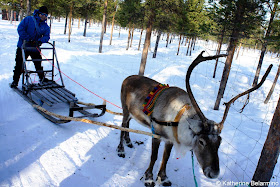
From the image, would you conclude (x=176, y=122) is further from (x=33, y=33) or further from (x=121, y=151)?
(x=33, y=33)

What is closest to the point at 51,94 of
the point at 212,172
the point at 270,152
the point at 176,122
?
the point at 176,122

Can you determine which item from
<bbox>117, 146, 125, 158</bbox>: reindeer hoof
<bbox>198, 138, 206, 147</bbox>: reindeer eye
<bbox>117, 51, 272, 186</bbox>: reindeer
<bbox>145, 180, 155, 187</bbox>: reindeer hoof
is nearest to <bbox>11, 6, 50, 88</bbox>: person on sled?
<bbox>117, 51, 272, 186</bbox>: reindeer

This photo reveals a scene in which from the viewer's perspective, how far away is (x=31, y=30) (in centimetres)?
648

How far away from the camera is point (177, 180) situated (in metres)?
4.32

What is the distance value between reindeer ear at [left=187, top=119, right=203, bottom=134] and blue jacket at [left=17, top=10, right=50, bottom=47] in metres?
6.13

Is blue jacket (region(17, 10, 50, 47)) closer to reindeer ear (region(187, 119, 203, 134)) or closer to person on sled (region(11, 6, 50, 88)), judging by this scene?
person on sled (region(11, 6, 50, 88))

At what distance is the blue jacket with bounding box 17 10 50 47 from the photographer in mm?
6328

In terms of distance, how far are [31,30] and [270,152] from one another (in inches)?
298

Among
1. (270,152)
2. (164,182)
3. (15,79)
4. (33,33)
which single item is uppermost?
(33,33)

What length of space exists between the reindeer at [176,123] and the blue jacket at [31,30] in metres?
3.93

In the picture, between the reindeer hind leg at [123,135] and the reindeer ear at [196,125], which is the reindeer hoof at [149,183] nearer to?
the reindeer hind leg at [123,135]

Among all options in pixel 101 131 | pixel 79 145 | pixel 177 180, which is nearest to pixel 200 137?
pixel 177 180

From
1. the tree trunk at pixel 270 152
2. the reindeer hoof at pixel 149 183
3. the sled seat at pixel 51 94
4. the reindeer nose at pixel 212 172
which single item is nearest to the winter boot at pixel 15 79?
the sled seat at pixel 51 94

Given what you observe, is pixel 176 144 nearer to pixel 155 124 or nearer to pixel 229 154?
pixel 155 124
